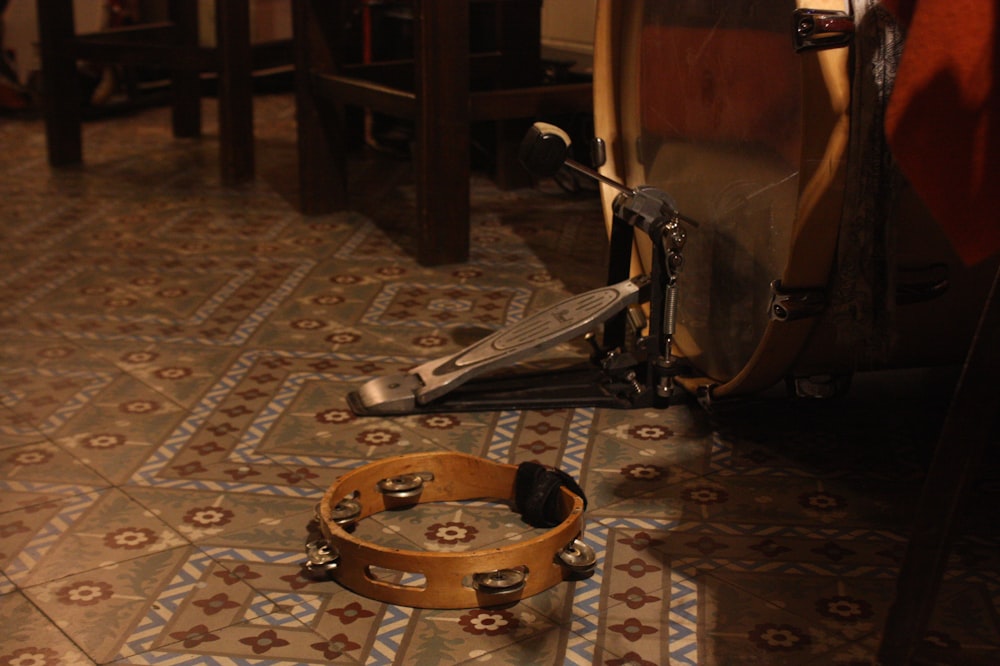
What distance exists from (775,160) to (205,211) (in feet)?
6.67

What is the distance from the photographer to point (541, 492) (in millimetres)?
1573

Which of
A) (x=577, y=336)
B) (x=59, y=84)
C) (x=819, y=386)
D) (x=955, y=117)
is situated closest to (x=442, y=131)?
(x=577, y=336)

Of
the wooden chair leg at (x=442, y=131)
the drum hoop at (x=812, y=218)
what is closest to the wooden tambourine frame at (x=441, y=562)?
the drum hoop at (x=812, y=218)

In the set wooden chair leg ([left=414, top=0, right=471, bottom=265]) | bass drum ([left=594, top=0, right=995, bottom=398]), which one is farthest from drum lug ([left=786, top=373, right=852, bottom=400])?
wooden chair leg ([left=414, top=0, right=471, bottom=265])

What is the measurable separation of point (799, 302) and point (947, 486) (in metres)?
0.51

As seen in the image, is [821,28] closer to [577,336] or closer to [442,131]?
[577,336]

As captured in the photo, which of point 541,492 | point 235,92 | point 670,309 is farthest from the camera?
point 235,92

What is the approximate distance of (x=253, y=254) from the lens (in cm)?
285

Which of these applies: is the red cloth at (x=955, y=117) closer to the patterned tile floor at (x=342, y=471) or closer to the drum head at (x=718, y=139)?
the drum head at (x=718, y=139)

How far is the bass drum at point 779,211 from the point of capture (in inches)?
56.1

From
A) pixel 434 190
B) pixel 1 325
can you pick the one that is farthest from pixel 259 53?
pixel 1 325

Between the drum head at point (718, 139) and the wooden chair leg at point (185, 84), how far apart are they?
7.79 feet

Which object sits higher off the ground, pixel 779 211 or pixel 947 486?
pixel 779 211

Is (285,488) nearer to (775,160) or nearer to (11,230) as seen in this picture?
(775,160)
